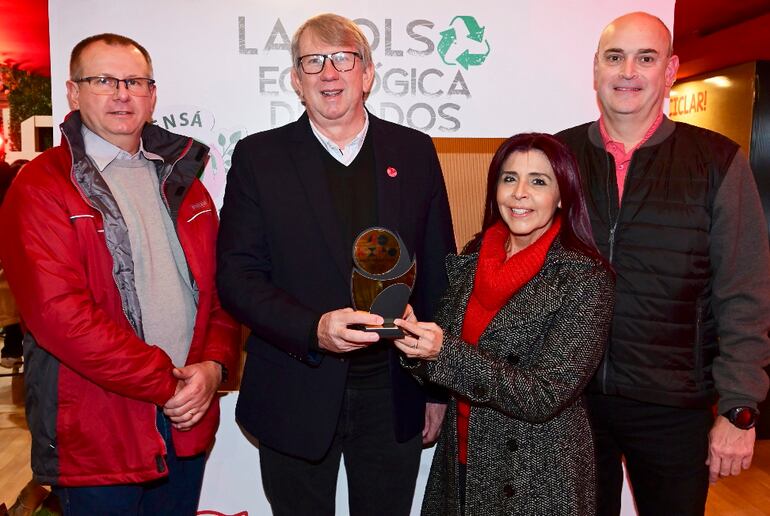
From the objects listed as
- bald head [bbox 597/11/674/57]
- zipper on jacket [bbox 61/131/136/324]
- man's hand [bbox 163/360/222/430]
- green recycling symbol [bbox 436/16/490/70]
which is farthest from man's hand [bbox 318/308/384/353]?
green recycling symbol [bbox 436/16/490/70]

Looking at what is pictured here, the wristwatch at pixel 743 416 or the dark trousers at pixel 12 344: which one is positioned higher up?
the wristwatch at pixel 743 416

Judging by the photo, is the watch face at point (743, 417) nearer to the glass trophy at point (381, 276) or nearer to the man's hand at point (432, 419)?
the man's hand at point (432, 419)

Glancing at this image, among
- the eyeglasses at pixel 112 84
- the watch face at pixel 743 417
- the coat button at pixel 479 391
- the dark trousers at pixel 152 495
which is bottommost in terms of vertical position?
the dark trousers at pixel 152 495

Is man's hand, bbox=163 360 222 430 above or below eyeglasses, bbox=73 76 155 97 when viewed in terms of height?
below

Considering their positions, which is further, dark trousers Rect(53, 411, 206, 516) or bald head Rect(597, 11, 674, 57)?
bald head Rect(597, 11, 674, 57)

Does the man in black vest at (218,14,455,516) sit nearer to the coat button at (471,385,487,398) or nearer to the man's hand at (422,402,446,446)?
the man's hand at (422,402,446,446)

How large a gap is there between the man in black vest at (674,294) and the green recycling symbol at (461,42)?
2.82 feet

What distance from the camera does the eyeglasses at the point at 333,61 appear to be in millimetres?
1831

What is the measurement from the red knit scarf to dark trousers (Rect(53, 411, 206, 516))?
0.84m

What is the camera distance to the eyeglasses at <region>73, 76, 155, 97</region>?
1.82 m

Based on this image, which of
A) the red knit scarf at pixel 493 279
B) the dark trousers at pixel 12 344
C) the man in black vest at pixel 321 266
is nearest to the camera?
the red knit scarf at pixel 493 279

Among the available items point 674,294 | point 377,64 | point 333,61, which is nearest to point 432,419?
point 674,294

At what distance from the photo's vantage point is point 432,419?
6.88ft

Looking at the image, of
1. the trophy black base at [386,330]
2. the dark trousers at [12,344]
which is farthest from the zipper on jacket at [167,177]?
the dark trousers at [12,344]
